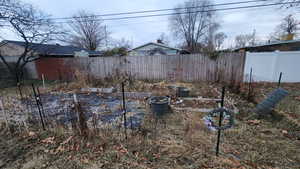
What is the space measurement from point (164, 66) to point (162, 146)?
6.10 m

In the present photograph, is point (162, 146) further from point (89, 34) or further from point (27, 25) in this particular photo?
point (89, 34)

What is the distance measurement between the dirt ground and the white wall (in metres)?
4.68

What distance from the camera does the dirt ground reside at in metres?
1.89

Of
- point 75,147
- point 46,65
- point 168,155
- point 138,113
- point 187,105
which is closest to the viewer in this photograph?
point 168,155

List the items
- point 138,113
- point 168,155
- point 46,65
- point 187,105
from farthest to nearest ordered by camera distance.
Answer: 1. point 46,65
2. point 187,105
3. point 138,113
4. point 168,155

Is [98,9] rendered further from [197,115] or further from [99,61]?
[197,115]

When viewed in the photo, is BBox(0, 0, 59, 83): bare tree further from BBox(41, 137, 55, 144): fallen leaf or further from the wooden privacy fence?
BBox(41, 137, 55, 144): fallen leaf

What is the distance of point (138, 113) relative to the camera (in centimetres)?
371

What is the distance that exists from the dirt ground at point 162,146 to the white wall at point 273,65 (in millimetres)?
4677

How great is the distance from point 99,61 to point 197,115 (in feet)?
23.7

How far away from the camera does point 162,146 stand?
2221mm

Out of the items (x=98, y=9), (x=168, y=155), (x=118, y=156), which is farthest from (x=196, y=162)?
(x=98, y=9)

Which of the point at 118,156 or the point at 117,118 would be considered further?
the point at 117,118

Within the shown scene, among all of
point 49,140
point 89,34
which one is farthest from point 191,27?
point 49,140
